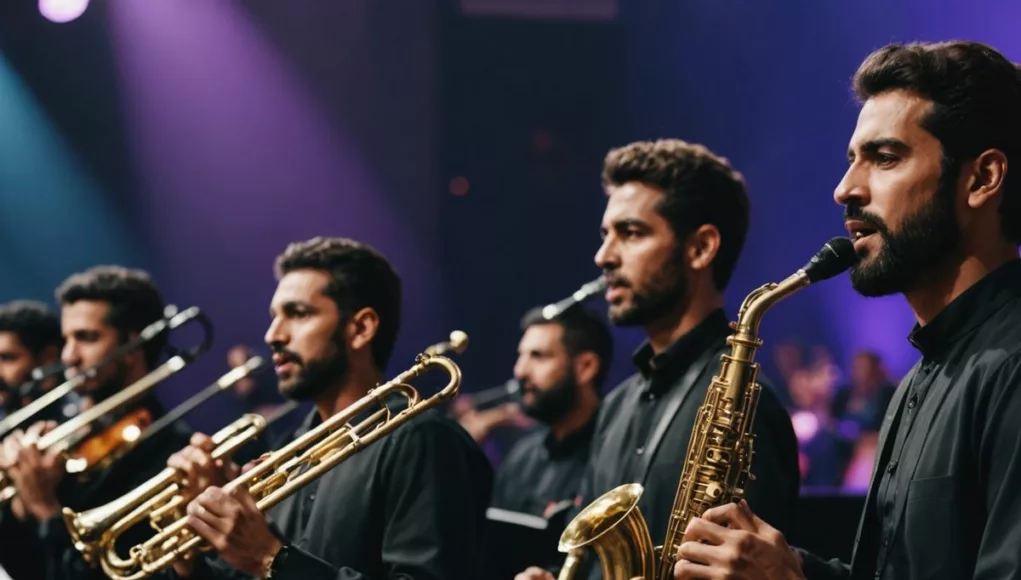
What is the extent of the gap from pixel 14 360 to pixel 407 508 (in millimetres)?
4395

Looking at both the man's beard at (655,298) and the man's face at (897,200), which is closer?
the man's face at (897,200)

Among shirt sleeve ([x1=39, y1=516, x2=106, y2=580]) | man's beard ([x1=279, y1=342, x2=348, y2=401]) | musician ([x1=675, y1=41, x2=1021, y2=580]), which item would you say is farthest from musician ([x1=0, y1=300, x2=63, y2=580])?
musician ([x1=675, y1=41, x2=1021, y2=580])

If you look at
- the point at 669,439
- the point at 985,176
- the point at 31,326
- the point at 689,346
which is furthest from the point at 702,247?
the point at 31,326

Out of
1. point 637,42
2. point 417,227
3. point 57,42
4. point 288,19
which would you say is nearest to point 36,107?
point 57,42

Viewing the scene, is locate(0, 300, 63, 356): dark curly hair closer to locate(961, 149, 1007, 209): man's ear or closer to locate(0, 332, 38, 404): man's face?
locate(0, 332, 38, 404): man's face

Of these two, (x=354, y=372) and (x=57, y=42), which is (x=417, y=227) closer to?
(x=57, y=42)

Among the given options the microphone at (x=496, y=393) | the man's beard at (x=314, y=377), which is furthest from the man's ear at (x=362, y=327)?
the microphone at (x=496, y=393)

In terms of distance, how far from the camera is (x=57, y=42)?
41.3 ft

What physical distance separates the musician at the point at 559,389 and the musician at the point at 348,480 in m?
2.46

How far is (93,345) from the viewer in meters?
6.57

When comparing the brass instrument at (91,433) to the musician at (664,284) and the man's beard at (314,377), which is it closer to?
the man's beard at (314,377)

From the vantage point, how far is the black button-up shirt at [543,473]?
7160 millimetres

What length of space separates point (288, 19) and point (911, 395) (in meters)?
11.7

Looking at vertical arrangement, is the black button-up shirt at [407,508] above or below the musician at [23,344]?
below
